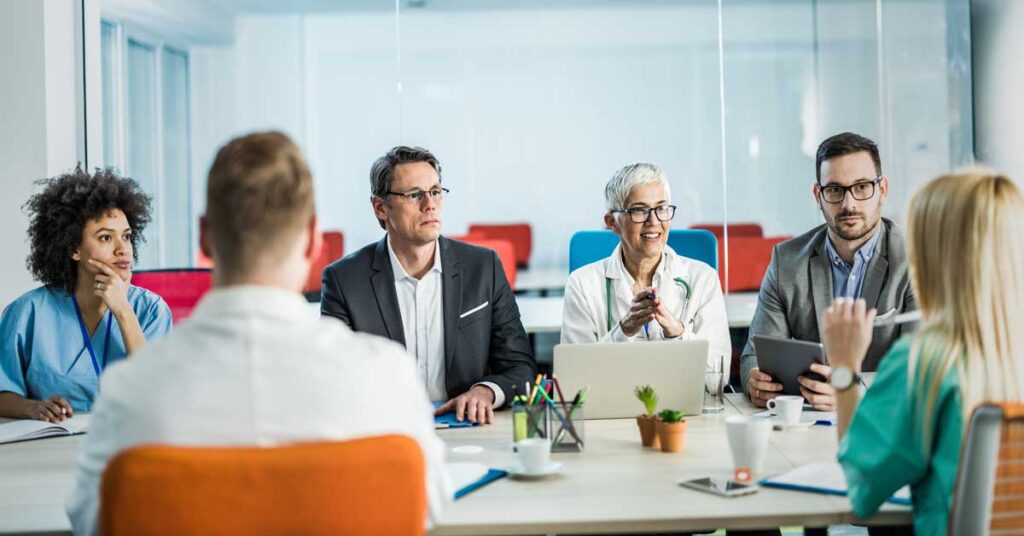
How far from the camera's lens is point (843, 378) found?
5.97ft

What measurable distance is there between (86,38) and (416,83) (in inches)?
104

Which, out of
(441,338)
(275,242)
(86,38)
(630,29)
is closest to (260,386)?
(275,242)

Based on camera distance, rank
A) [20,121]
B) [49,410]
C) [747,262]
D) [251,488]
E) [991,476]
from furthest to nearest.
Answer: [747,262]
[20,121]
[49,410]
[991,476]
[251,488]

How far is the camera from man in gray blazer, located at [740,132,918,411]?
9.48 ft

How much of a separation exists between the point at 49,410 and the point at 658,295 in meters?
1.73

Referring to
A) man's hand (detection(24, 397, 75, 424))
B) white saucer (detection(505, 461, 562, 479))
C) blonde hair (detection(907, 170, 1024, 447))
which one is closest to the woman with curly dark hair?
man's hand (detection(24, 397, 75, 424))

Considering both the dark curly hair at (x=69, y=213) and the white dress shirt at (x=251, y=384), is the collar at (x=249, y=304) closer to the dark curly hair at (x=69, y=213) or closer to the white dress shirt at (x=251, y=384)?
the white dress shirt at (x=251, y=384)

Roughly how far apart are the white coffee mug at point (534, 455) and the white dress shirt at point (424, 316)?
1077 mm

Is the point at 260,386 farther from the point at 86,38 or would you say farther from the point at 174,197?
the point at 174,197

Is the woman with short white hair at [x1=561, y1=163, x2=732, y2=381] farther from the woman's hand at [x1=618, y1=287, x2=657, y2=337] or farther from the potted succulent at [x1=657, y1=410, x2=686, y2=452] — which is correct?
the potted succulent at [x1=657, y1=410, x2=686, y2=452]

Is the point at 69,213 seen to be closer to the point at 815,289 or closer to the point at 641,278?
the point at 641,278

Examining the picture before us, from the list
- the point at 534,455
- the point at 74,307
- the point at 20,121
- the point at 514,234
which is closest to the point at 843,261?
the point at 534,455

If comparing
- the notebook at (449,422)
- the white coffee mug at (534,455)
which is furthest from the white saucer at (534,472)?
the notebook at (449,422)

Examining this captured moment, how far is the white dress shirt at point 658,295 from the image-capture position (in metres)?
2.96
